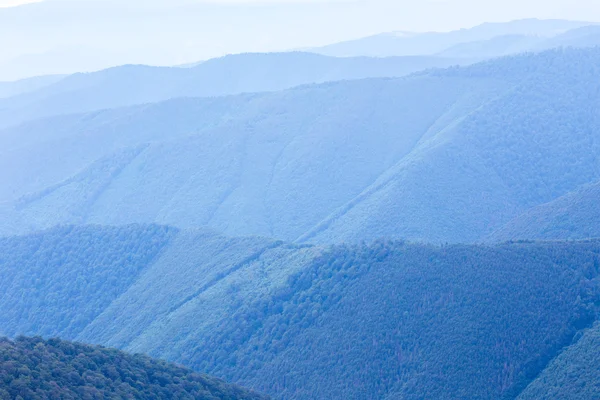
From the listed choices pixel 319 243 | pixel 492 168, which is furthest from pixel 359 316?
pixel 492 168

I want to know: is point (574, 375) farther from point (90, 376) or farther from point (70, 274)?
point (70, 274)

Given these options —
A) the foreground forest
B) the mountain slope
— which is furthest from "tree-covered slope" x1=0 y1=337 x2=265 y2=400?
the mountain slope

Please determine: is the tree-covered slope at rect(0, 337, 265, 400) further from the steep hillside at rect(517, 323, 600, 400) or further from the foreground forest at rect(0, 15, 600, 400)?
the steep hillside at rect(517, 323, 600, 400)

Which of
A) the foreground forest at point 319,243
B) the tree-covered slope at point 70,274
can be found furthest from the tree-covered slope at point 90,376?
the tree-covered slope at point 70,274

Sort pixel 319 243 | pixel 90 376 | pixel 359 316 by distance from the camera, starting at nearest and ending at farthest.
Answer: pixel 90 376
pixel 359 316
pixel 319 243

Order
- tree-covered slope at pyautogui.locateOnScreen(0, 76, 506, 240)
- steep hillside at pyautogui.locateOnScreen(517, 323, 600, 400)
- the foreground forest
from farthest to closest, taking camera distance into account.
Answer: tree-covered slope at pyautogui.locateOnScreen(0, 76, 506, 240), the foreground forest, steep hillside at pyautogui.locateOnScreen(517, 323, 600, 400)

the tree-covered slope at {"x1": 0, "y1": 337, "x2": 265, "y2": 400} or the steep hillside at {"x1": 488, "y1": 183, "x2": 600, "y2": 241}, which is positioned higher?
the tree-covered slope at {"x1": 0, "y1": 337, "x2": 265, "y2": 400}

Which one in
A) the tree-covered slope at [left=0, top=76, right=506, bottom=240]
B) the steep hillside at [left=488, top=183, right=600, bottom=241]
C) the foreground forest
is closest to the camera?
the foreground forest
